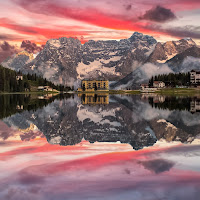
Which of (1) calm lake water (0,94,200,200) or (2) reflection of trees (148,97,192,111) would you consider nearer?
(1) calm lake water (0,94,200,200)

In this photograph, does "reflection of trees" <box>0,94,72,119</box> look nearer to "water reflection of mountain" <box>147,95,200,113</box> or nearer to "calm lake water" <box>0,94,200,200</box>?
"calm lake water" <box>0,94,200,200</box>

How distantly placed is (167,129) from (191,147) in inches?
364

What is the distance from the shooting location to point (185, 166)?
600 inches

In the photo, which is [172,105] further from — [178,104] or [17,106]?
[17,106]

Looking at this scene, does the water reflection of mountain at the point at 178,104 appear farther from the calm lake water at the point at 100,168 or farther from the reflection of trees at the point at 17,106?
the calm lake water at the point at 100,168

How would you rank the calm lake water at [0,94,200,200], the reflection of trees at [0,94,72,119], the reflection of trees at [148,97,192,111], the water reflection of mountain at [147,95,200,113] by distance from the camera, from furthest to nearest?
the reflection of trees at [148,97,192,111] < the water reflection of mountain at [147,95,200,113] < the reflection of trees at [0,94,72,119] < the calm lake water at [0,94,200,200]

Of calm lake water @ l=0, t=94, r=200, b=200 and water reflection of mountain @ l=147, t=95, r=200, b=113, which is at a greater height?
calm lake water @ l=0, t=94, r=200, b=200

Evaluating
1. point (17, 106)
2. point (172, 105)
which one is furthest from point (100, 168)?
point (172, 105)

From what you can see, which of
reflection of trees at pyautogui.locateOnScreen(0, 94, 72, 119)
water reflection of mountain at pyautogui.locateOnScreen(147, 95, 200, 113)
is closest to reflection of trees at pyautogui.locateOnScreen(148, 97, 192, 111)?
water reflection of mountain at pyautogui.locateOnScreen(147, 95, 200, 113)

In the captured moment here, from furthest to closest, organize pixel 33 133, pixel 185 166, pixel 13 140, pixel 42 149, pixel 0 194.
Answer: pixel 33 133 → pixel 13 140 → pixel 42 149 → pixel 185 166 → pixel 0 194

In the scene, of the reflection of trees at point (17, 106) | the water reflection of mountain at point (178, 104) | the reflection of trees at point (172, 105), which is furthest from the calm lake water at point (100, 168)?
the reflection of trees at point (172, 105)

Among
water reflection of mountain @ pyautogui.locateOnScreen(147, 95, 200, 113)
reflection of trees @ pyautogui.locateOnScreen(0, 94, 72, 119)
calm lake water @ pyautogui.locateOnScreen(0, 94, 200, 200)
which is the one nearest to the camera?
calm lake water @ pyautogui.locateOnScreen(0, 94, 200, 200)

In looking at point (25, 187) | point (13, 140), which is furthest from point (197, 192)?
point (13, 140)

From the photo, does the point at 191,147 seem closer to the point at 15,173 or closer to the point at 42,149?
the point at 42,149
